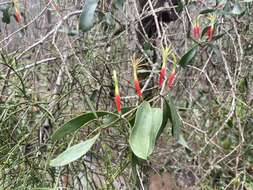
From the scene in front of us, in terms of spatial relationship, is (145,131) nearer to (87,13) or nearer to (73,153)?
(73,153)

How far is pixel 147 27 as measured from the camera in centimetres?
194

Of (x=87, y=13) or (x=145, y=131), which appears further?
(x=87, y=13)

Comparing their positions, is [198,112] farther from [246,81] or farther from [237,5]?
[237,5]

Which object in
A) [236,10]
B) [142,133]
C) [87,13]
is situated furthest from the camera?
[236,10]

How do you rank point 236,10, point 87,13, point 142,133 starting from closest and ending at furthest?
point 142,133 < point 87,13 < point 236,10

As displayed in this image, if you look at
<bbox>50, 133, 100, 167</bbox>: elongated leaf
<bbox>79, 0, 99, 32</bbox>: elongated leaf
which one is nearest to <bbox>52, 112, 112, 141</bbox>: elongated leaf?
<bbox>50, 133, 100, 167</bbox>: elongated leaf

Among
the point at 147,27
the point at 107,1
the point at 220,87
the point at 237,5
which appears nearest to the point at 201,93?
the point at 220,87

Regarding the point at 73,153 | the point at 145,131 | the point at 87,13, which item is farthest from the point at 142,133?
the point at 87,13

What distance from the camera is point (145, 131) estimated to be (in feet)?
2.77

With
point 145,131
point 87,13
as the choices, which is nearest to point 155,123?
point 145,131

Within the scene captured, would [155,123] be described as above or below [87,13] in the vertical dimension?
below

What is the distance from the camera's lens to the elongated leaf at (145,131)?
2.69 ft

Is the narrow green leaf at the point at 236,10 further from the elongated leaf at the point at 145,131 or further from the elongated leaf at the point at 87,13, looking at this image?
the elongated leaf at the point at 145,131

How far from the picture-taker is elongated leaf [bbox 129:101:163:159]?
82 centimetres
